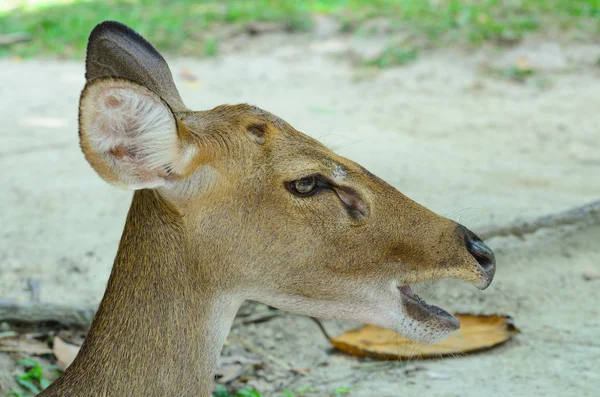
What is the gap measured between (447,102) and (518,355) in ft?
14.8

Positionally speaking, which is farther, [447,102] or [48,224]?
[447,102]

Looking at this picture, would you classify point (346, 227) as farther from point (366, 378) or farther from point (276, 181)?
point (366, 378)

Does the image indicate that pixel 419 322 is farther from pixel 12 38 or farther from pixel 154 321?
pixel 12 38

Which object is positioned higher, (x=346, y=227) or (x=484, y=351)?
(x=346, y=227)

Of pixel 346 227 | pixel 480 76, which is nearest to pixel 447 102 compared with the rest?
pixel 480 76

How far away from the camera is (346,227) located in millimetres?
3047

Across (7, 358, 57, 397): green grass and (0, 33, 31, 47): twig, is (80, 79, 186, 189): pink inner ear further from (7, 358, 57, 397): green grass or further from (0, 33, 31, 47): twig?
(0, 33, 31, 47): twig

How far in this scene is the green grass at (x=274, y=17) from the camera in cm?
965

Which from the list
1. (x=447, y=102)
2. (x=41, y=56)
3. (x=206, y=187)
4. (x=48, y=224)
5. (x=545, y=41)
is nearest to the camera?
(x=206, y=187)

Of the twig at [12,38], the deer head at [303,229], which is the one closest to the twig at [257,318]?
the deer head at [303,229]

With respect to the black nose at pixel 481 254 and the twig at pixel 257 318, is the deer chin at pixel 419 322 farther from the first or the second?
the twig at pixel 257 318

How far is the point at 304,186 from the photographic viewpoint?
3.02 meters

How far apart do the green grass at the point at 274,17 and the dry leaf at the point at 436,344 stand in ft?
17.8

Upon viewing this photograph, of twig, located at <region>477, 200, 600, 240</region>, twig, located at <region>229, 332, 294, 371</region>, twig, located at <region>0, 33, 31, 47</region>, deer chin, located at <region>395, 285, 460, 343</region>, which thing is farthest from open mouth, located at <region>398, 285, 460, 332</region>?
twig, located at <region>0, 33, 31, 47</region>
